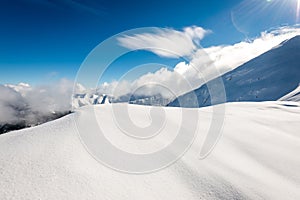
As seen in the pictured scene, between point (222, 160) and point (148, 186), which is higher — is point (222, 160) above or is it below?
above

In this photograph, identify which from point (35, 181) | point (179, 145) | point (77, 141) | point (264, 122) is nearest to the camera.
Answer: point (35, 181)

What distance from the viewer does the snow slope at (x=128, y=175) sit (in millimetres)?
4750

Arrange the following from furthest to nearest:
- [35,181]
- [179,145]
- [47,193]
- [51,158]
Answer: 1. [179,145]
2. [51,158]
3. [35,181]
4. [47,193]

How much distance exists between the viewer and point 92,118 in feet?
30.4

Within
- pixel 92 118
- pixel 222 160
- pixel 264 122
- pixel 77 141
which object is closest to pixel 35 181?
pixel 77 141

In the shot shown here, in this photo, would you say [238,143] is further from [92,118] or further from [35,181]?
[35,181]

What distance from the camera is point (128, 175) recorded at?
5727mm

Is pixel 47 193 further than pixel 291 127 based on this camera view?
No

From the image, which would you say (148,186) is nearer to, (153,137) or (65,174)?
(65,174)

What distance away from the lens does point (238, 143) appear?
9.12 m

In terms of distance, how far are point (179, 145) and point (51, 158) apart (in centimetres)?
459

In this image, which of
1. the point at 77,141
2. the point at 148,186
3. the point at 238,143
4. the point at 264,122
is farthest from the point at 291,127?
the point at 77,141

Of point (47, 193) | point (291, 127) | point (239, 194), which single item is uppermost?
point (291, 127)

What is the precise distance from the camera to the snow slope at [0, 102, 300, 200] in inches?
187
